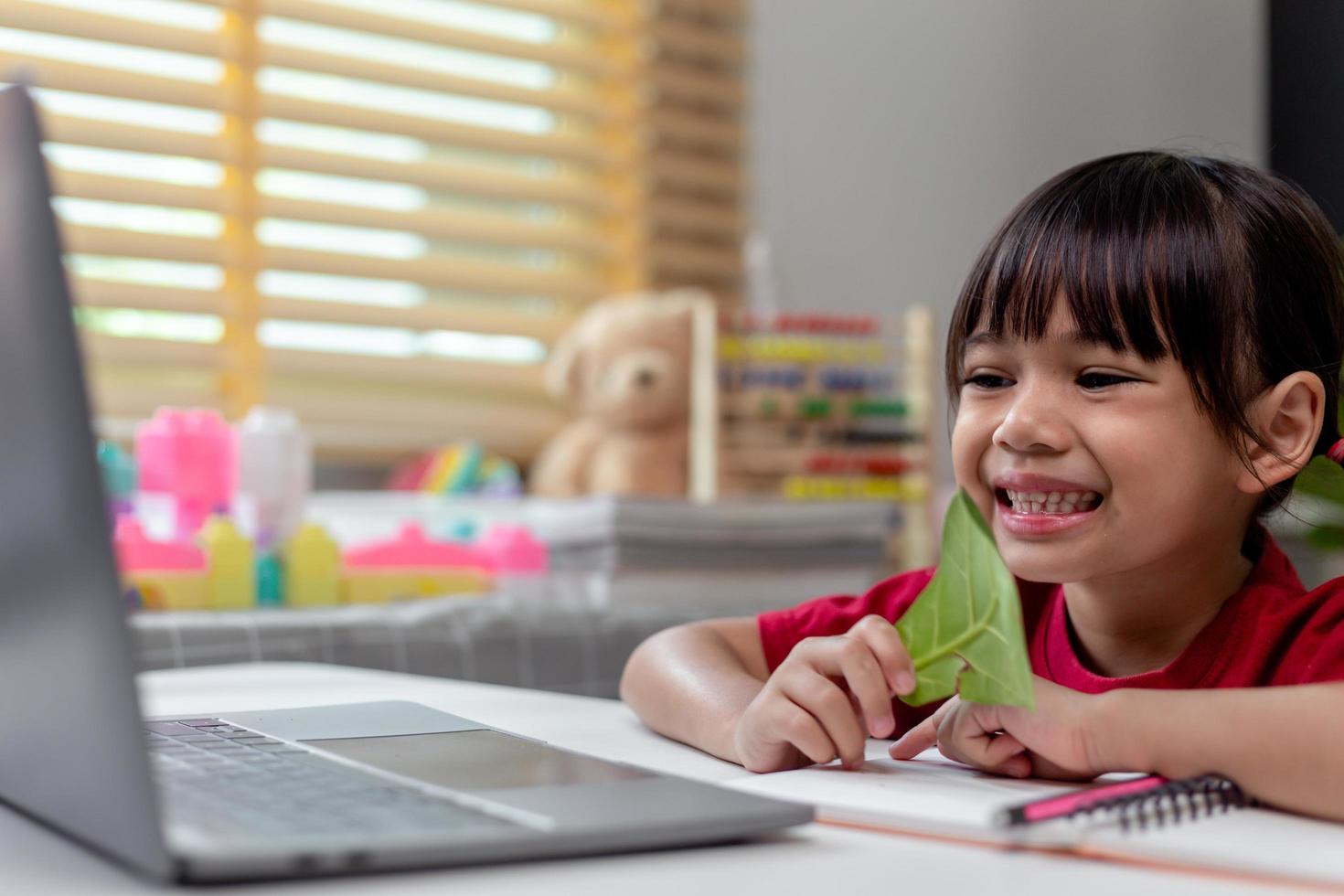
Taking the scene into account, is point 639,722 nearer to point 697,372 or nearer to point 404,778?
point 404,778

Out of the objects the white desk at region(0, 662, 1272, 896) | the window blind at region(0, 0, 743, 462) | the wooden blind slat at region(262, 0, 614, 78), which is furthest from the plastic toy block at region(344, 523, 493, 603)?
the white desk at region(0, 662, 1272, 896)

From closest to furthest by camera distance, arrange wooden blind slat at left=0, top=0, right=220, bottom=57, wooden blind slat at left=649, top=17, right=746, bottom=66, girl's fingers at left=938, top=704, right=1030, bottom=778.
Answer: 1. girl's fingers at left=938, top=704, right=1030, bottom=778
2. wooden blind slat at left=0, top=0, right=220, bottom=57
3. wooden blind slat at left=649, top=17, right=746, bottom=66

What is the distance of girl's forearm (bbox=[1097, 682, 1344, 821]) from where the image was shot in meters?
0.52

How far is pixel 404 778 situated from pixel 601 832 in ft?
0.31

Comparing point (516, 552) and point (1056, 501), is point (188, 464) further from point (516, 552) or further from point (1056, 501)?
point (1056, 501)

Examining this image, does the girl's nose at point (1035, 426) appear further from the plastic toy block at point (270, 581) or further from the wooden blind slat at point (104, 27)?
the wooden blind slat at point (104, 27)

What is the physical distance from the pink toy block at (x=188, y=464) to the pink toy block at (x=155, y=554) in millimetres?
102

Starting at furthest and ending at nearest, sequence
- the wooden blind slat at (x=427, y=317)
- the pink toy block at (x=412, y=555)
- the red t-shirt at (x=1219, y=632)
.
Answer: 1. the wooden blind slat at (x=427, y=317)
2. the pink toy block at (x=412, y=555)
3. the red t-shirt at (x=1219, y=632)

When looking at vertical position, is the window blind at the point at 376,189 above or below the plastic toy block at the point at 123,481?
above

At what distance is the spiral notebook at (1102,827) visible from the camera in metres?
0.43

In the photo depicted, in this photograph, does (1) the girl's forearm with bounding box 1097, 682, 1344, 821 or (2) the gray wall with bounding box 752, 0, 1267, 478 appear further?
(2) the gray wall with bounding box 752, 0, 1267, 478

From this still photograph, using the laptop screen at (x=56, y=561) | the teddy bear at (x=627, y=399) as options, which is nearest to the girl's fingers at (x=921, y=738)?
the laptop screen at (x=56, y=561)

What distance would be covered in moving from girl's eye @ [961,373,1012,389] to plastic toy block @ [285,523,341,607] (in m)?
0.97

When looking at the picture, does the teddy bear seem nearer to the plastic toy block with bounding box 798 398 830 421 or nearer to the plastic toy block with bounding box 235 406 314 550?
the plastic toy block with bounding box 798 398 830 421
